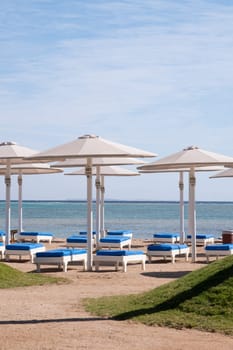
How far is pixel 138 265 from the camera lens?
51.3 ft

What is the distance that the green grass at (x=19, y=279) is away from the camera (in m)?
12.1

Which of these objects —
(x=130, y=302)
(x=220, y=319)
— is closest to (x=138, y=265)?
(x=130, y=302)

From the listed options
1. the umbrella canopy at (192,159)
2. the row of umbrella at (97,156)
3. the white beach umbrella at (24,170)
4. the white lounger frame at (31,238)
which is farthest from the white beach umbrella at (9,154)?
the white lounger frame at (31,238)

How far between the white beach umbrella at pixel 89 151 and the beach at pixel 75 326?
249 cm

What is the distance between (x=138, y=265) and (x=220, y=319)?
285 inches

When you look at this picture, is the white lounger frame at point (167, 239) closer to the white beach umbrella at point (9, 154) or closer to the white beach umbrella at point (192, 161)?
the white beach umbrella at point (192, 161)

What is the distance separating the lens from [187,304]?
9023 millimetres

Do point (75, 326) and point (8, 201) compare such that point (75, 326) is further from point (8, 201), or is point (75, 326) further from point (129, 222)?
point (129, 222)

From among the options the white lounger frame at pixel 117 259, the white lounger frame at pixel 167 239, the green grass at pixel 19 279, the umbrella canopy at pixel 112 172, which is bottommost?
the green grass at pixel 19 279

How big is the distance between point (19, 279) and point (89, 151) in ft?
9.32

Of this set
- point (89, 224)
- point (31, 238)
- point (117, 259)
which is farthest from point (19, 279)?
point (31, 238)

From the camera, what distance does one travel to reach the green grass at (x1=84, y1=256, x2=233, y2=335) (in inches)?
331

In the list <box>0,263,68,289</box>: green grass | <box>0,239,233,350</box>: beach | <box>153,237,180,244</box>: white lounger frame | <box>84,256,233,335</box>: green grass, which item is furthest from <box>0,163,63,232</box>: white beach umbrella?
<box>84,256,233,335</box>: green grass

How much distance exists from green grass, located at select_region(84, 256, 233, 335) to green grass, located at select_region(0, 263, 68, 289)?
2239 millimetres
